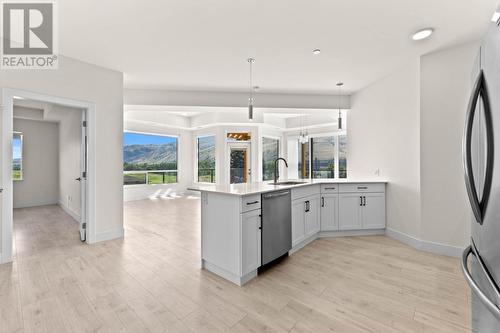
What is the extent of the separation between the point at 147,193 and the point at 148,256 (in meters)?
5.57

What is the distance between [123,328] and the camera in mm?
1740

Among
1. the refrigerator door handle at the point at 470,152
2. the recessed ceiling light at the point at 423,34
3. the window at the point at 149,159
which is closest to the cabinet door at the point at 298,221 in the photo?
the refrigerator door handle at the point at 470,152

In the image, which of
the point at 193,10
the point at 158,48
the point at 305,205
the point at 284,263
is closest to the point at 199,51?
the point at 158,48

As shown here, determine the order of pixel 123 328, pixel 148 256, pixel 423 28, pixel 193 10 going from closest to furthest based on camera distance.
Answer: pixel 123 328
pixel 193 10
pixel 423 28
pixel 148 256

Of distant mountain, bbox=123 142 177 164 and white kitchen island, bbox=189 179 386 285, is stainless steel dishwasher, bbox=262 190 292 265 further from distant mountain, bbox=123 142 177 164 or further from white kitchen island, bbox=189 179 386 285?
distant mountain, bbox=123 142 177 164

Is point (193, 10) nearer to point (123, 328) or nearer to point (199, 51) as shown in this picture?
point (199, 51)

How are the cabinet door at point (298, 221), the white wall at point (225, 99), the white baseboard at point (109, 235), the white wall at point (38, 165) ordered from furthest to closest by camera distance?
the white wall at point (38, 165), the white wall at point (225, 99), the white baseboard at point (109, 235), the cabinet door at point (298, 221)

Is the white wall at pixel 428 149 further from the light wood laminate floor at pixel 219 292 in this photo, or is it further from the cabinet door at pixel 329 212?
the cabinet door at pixel 329 212

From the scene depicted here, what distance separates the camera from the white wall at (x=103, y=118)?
337 cm

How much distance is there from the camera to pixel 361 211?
4.00 metres

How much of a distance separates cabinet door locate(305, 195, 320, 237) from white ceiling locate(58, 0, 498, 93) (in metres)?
2.14

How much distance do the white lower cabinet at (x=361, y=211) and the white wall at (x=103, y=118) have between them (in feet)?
12.5

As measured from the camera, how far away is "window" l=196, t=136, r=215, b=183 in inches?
340

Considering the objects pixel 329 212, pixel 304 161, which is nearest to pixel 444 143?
pixel 329 212
